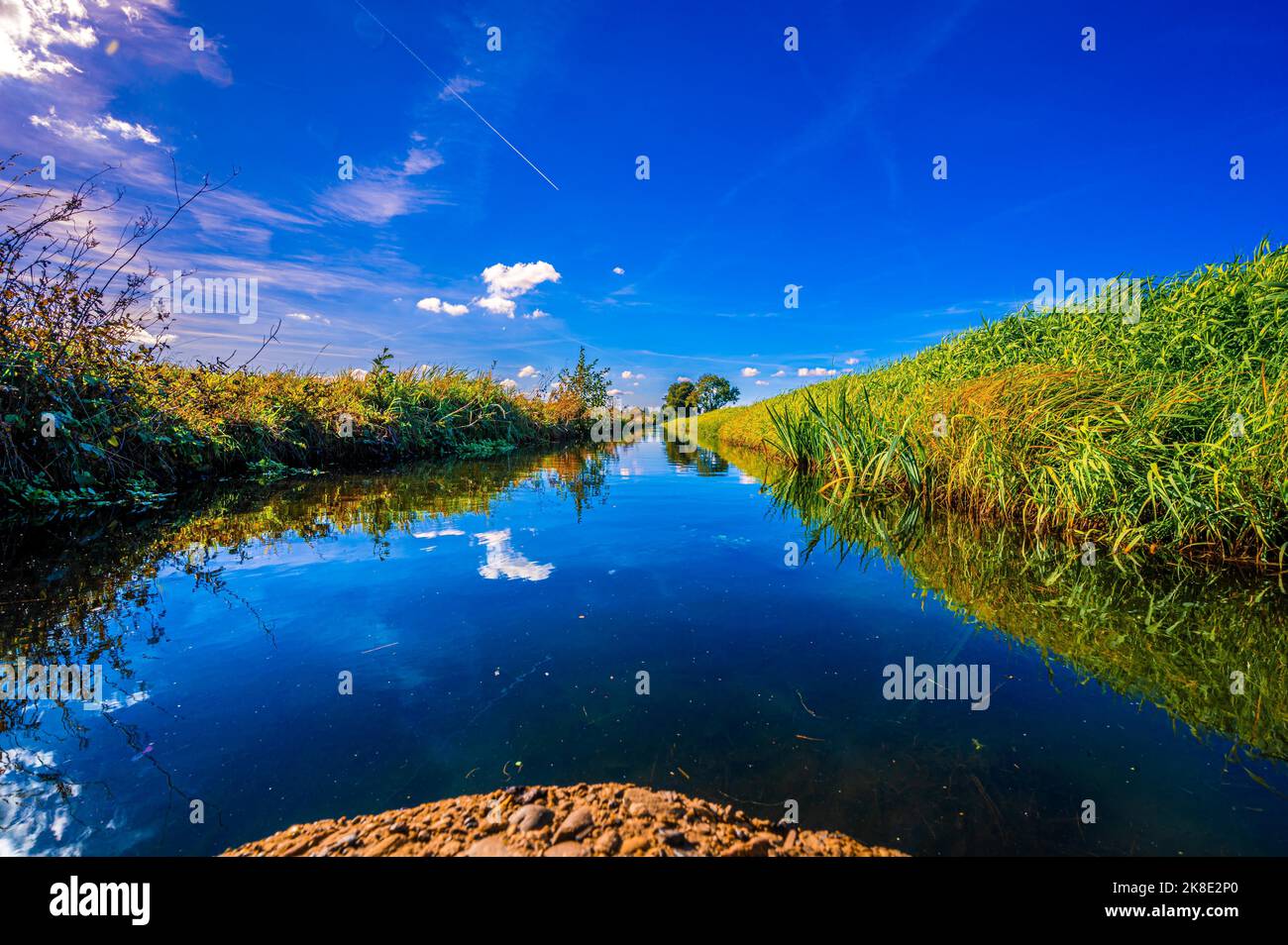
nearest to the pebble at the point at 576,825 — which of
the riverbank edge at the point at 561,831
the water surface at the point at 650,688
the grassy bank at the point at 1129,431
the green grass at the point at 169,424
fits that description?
the riverbank edge at the point at 561,831

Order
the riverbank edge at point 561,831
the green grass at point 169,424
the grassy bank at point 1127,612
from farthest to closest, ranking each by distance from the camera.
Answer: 1. the green grass at point 169,424
2. the grassy bank at point 1127,612
3. the riverbank edge at point 561,831

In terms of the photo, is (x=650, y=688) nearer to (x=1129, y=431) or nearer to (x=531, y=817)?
(x=531, y=817)

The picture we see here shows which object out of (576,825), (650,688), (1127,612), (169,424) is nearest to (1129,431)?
(1127,612)

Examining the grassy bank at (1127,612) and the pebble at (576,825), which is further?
the grassy bank at (1127,612)

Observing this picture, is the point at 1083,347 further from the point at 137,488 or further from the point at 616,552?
the point at 137,488

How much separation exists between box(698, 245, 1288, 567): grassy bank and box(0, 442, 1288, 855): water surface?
0.59 metres

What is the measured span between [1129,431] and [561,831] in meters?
5.44

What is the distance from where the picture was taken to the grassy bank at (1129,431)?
147 inches

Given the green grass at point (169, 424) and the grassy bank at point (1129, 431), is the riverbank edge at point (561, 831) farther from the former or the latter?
the green grass at point (169, 424)

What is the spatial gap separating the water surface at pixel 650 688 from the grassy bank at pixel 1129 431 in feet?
1.92

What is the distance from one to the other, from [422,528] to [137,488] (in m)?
4.38

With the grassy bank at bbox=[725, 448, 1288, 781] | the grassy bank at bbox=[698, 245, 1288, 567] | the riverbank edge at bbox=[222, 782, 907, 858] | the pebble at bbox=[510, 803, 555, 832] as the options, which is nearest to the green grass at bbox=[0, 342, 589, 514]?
the riverbank edge at bbox=[222, 782, 907, 858]

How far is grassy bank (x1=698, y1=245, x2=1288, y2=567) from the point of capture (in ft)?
12.2

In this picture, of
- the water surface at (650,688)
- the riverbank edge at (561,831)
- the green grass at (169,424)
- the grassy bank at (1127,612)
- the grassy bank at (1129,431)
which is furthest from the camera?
the green grass at (169,424)
